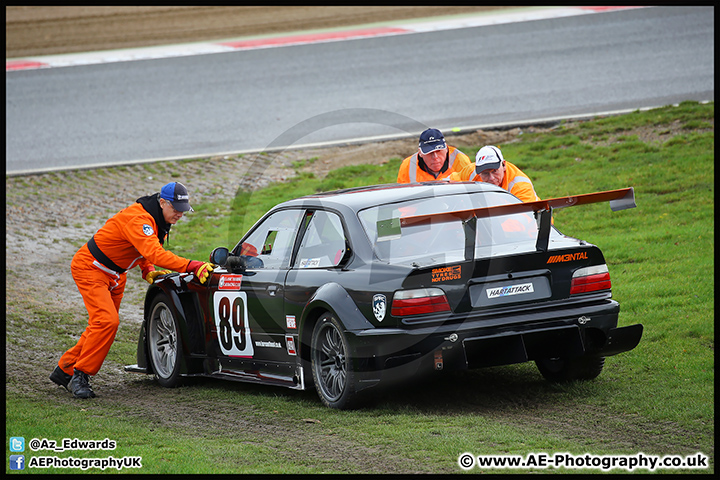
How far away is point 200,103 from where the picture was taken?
20.4 metres

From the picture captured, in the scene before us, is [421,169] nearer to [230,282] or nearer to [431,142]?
[431,142]

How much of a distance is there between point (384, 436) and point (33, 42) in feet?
75.6

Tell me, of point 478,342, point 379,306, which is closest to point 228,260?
point 379,306

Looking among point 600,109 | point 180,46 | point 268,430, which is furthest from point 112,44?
point 268,430

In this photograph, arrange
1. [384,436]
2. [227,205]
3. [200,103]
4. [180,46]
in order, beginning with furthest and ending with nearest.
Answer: [180,46]
[200,103]
[227,205]
[384,436]

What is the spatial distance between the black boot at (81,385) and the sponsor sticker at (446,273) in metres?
3.58

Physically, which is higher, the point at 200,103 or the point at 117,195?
the point at 200,103

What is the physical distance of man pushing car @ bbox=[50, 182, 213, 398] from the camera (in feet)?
26.8

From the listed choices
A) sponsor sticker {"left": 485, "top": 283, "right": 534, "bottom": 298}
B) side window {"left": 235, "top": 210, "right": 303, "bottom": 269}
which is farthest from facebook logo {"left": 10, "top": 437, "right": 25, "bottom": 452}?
sponsor sticker {"left": 485, "top": 283, "right": 534, "bottom": 298}

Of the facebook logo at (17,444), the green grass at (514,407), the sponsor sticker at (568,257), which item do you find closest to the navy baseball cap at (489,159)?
the green grass at (514,407)

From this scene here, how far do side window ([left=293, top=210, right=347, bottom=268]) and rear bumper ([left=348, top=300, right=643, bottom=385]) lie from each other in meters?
0.81

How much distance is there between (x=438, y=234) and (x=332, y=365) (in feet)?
4.09
